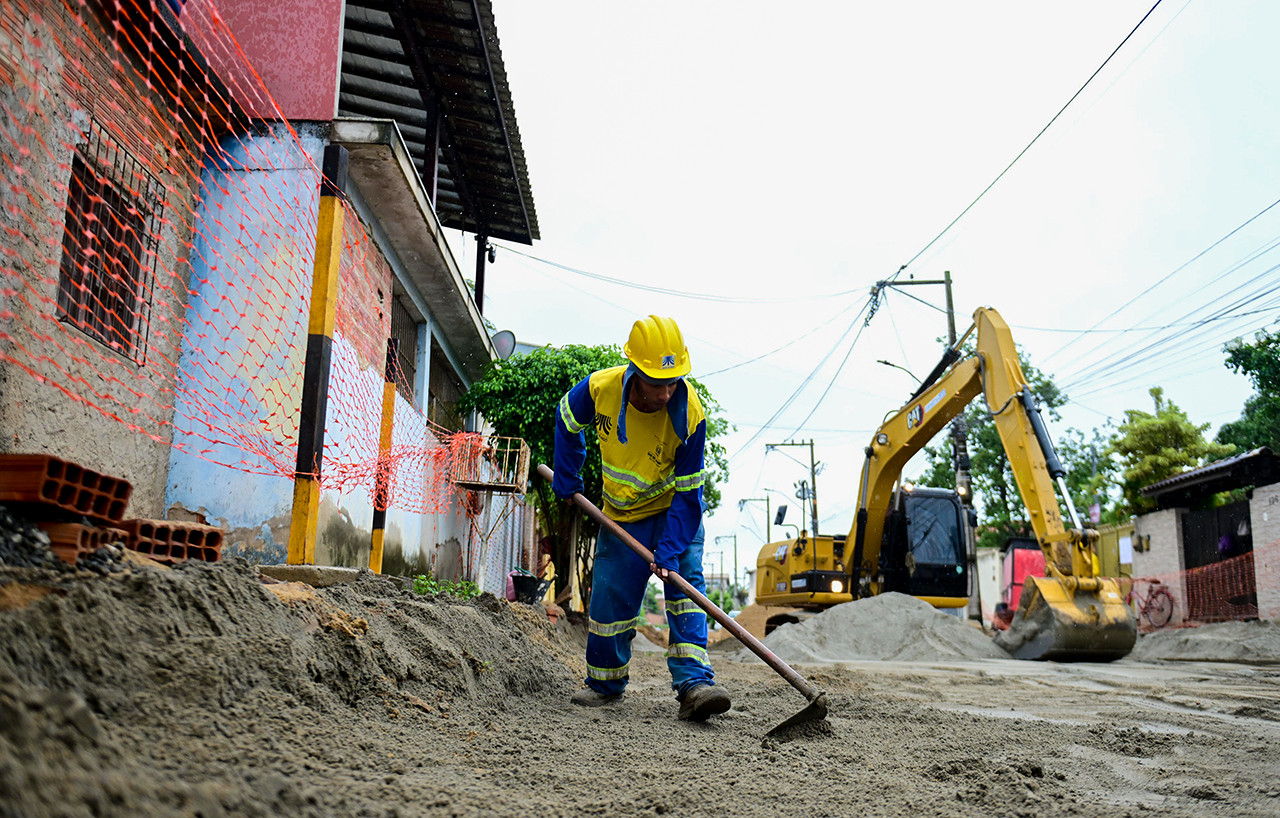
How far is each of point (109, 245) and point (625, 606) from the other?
352 cm

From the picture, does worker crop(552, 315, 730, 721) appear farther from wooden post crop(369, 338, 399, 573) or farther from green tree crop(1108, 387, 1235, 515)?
green tree crop(1108, 387, 1235, 515)

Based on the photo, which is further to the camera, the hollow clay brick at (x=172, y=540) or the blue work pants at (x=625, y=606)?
the blue work pants at (x=625, y=606)

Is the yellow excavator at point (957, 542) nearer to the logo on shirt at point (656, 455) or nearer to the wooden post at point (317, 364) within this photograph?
the logo on shirt at point (656, 455)

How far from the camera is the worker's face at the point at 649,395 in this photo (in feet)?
13.6

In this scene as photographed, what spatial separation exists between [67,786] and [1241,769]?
12.0 ft

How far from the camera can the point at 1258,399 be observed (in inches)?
961

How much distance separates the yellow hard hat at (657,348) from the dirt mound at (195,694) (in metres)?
1.64

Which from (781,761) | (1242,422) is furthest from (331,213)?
(1242,422)

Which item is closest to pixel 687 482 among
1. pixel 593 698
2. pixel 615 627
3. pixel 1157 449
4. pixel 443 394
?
pixel 615 627

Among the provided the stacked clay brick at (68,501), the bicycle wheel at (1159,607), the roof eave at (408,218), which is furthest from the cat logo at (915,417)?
the stacked clay brick at (68,501)

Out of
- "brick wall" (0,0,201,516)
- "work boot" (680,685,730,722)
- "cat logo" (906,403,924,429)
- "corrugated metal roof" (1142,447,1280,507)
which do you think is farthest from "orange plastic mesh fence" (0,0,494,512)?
"corrugated metal roof" (1142,447,1280,507)

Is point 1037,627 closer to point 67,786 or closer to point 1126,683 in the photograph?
point 1126,683

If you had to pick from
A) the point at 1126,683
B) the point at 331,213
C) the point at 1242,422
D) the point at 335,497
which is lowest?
the point at 1126,683

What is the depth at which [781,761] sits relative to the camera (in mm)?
3049
